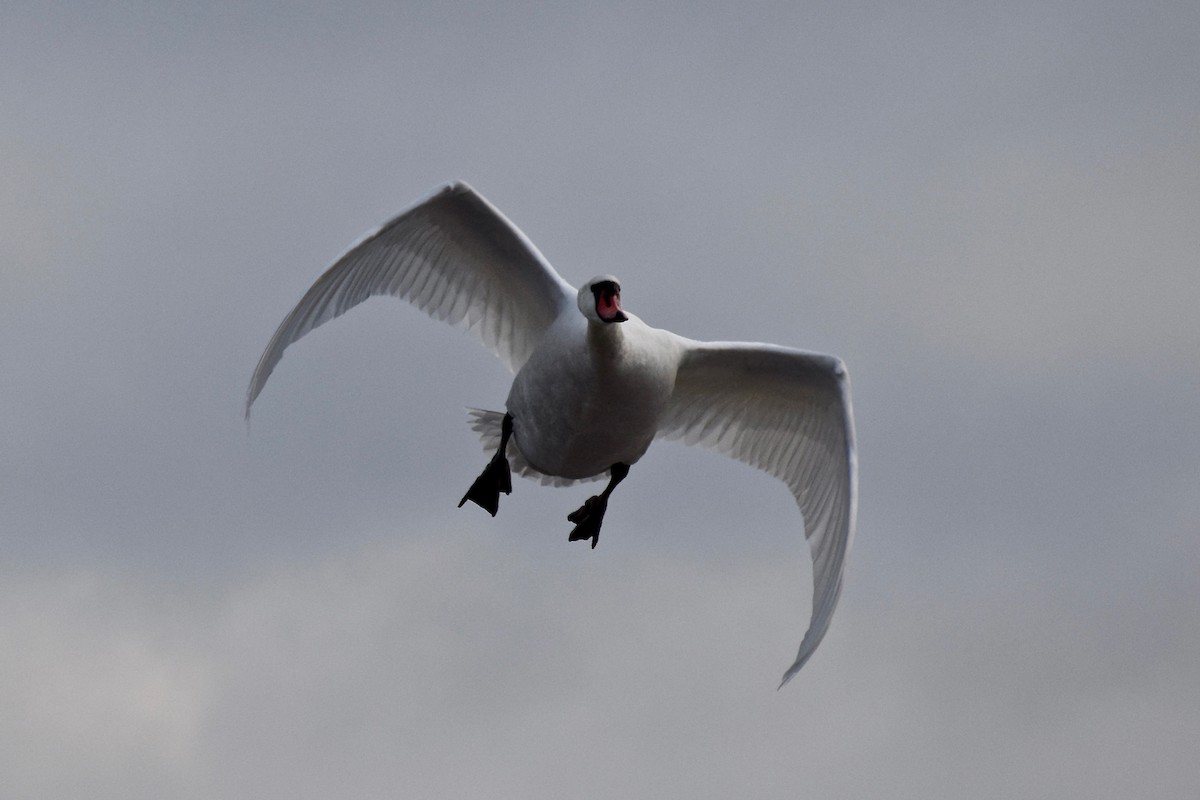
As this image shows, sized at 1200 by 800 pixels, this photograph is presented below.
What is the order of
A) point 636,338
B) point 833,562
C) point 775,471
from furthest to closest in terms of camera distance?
point 775,471, point 833,562, point 636,338

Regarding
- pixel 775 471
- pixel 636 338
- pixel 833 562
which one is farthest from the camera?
pixel 775 471

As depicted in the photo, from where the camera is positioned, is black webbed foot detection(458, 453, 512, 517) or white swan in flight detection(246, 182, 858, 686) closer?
white swan in flight detection(246, 182, 858, 686)

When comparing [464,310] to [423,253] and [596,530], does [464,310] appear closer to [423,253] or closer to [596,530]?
[423,253]

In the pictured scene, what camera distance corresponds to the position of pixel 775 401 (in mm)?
25000

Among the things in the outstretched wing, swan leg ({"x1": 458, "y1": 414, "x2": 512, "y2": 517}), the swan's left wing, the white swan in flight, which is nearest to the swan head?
the white swan in flight

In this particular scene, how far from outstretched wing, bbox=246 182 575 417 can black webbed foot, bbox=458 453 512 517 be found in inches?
51.8

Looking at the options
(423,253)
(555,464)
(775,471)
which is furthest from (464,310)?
(775,471)

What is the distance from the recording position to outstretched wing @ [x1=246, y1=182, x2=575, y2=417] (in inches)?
904

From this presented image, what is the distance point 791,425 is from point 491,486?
12.0ft

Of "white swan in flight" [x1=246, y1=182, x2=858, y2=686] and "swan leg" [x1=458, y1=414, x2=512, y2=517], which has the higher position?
"white swan in flight" [x1=246, y1=182, x2=858, y2=686]

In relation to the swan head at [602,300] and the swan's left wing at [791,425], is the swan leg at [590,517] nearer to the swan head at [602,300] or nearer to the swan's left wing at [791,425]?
the swan's left wing at [791,425]

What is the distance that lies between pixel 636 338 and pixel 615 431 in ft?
3.50

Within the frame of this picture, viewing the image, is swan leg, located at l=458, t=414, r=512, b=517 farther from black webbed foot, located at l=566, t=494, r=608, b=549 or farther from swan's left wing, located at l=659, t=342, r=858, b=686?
swan's left wing, located at l=659, t=342, r=858, b=686

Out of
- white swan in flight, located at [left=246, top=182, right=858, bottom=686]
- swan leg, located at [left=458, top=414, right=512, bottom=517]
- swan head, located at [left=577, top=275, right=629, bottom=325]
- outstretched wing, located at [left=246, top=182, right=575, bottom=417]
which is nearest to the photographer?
swan head, located at [left=577, top=275, right=629, bottom=325]
